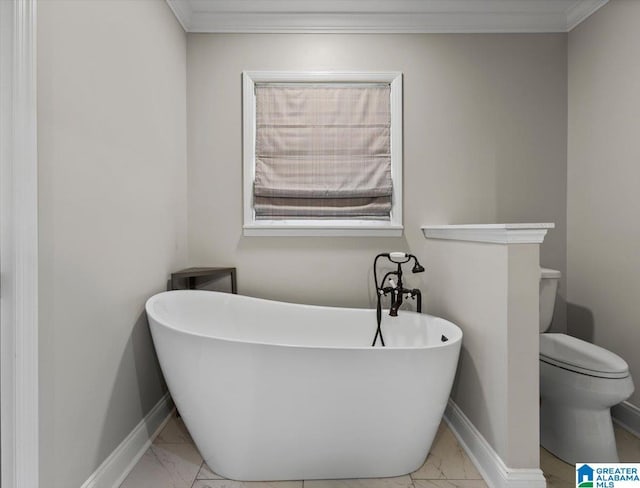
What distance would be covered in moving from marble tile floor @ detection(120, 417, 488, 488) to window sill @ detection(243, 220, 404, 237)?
48.5 inches

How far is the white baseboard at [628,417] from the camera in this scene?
6.10 ft

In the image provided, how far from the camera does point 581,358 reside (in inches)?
64.1

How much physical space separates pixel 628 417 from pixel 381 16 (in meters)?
2.76

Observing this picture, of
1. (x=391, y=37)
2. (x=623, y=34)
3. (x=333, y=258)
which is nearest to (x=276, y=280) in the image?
(x=333, y=258)

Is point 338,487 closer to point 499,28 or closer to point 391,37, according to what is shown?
point 391,37

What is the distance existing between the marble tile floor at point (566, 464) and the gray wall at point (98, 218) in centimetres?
187

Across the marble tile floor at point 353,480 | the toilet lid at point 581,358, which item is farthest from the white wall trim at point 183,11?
the toilet lid at point 581,358

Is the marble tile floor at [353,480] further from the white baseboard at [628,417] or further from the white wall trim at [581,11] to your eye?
the white wall trim at [581,11]

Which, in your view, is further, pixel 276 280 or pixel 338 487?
pixel 276 280

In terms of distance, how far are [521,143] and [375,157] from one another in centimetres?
97

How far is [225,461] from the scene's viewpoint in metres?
1.47

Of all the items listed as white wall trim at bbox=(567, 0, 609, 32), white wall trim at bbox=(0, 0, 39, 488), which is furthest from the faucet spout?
white wall trim at bbox=(567, 0, 609, 32)

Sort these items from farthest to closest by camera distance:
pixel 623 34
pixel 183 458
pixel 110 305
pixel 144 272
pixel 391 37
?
pixel 391 37 → pixel 623 34 → pixel 144 272 → pixel 183 458 → pixel 110 305

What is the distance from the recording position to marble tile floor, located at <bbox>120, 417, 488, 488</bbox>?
1.46 meters
